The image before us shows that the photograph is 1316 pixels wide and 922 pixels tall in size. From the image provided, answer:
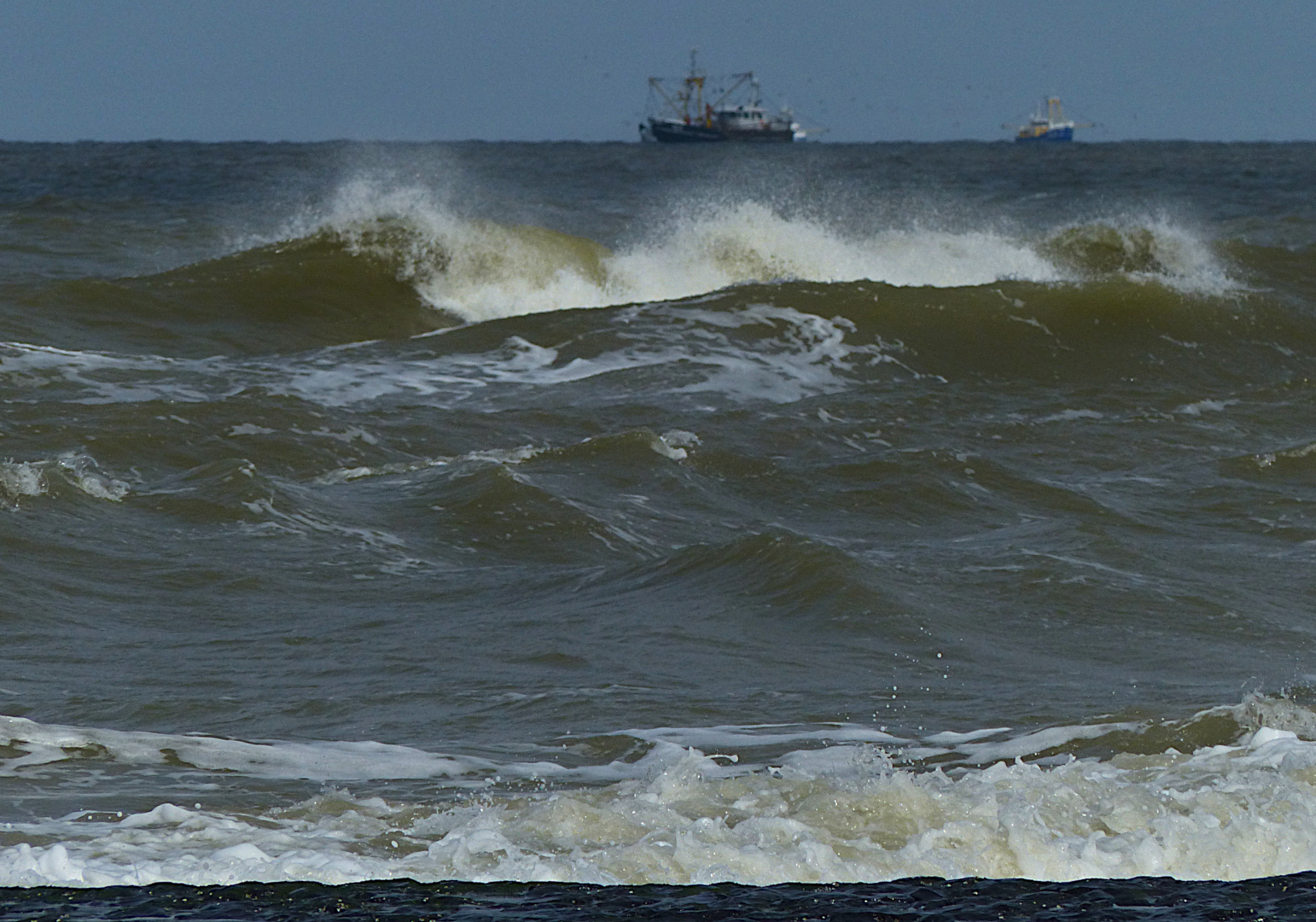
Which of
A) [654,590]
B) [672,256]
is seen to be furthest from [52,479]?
[672,256]

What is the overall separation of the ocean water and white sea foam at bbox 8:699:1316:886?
0.06 ft

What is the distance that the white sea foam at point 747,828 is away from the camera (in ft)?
12.5

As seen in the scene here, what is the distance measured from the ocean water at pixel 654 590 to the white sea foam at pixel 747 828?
0.02 m

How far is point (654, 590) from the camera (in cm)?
760

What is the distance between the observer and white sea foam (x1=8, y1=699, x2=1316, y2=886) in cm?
381

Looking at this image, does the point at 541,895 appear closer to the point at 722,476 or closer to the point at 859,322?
the point at 722,476

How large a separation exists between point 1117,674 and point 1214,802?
2151 millimetres

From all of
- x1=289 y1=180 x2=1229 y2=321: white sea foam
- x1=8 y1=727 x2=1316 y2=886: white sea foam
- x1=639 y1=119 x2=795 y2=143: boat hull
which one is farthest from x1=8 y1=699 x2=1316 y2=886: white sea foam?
x1=639 y1=119 x2=795 y2=143: boat hull

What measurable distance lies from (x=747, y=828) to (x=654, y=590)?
351 cm

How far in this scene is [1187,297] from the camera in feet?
60.6

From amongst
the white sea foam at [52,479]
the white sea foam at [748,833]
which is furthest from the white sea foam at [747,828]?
the white sea foam at [52,479]

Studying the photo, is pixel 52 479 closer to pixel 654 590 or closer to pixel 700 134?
pixel 654 590

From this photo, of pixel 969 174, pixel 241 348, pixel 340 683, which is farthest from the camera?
pixel 969 174

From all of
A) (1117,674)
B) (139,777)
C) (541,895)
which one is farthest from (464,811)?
(1117,674)
